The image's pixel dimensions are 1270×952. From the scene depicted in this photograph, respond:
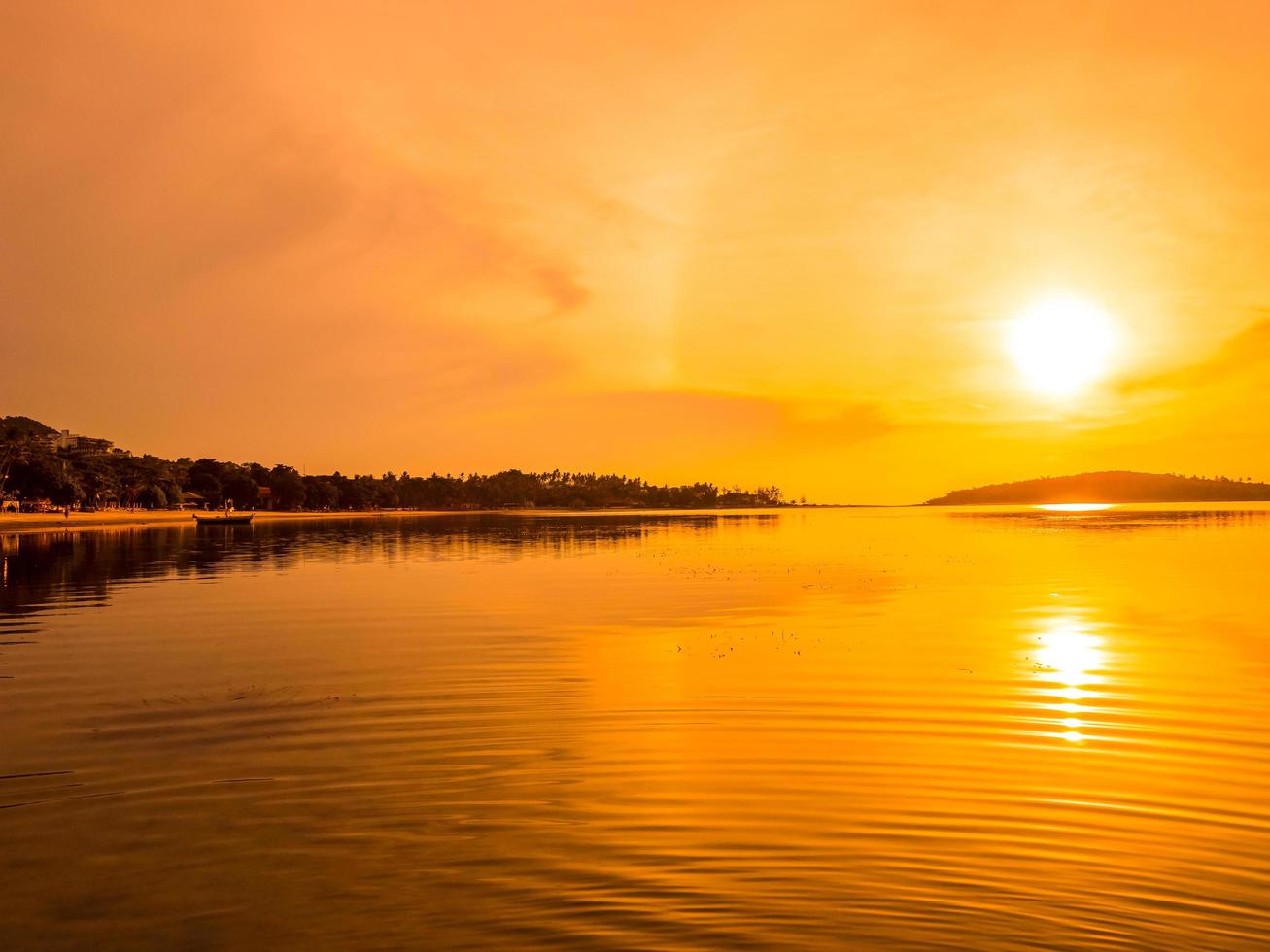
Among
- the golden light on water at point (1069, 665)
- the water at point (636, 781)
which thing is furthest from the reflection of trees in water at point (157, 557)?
the golden light on water at point (1069, 665)

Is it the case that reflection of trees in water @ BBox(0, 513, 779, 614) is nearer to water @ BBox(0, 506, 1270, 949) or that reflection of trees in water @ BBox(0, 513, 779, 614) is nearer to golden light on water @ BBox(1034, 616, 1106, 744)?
water @ BBox(0, 506, 1270, 949)

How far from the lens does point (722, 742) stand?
19.8 metres

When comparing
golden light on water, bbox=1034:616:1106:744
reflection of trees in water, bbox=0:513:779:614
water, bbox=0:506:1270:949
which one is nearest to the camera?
water, bbox=0:506:1270:949

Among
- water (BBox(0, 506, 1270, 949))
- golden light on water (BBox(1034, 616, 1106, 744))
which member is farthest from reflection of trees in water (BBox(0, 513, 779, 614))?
golden light on water (BBox(1034, 616, 1106, 744))

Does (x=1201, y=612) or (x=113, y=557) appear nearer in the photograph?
(x=1201, y=612)

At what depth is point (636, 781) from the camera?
1700 cm

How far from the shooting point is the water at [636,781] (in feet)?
37.8

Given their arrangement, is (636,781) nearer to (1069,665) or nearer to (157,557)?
(1069,665)

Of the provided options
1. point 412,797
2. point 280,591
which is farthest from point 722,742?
point 280,591

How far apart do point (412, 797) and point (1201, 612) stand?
3679cm

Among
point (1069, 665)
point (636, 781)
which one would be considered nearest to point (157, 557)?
point (1069, 665)

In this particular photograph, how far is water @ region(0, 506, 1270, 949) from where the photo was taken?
11508 millimetres

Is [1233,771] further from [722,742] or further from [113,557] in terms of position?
[113,557]

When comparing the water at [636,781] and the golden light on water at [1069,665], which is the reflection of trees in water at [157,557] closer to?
the water at [636,781]
